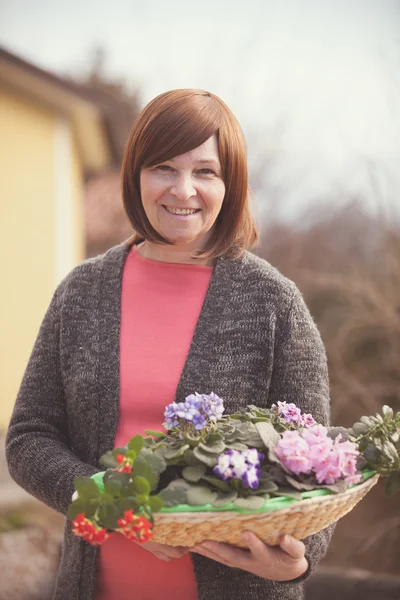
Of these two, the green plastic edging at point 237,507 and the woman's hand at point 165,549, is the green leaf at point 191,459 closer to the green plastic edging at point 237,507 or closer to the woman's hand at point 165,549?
the green plastic edging at point 237,507

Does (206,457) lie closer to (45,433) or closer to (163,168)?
(45,433)

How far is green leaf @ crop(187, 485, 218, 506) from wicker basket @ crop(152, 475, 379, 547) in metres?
0.02

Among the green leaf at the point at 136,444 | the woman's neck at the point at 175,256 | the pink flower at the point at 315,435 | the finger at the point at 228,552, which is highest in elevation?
the woman's neck at the point at 175,256

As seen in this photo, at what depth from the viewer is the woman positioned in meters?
1.41

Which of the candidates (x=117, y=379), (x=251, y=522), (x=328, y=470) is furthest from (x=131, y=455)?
(x=117, y=379)

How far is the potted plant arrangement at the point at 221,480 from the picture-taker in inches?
40.6

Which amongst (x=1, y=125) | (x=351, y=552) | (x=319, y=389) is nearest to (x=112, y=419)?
(x=319, y=389)

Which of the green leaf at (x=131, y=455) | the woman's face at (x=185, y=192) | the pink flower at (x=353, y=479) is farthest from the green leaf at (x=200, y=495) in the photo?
the woman's face at (x=185, y=192)

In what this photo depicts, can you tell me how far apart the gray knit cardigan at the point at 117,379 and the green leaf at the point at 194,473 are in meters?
0.34

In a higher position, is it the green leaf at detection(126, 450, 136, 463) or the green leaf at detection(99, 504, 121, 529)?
the green leaf at detection(126, 450, 136, 463)

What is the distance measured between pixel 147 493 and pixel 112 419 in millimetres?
453

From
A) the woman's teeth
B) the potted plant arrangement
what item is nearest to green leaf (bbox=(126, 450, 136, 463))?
the potted plant arrangement

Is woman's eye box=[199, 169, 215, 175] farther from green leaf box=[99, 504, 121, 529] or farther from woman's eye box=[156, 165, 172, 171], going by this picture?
green leaf box=[99, 504, 121, 529]

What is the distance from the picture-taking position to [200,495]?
3.48 ft
